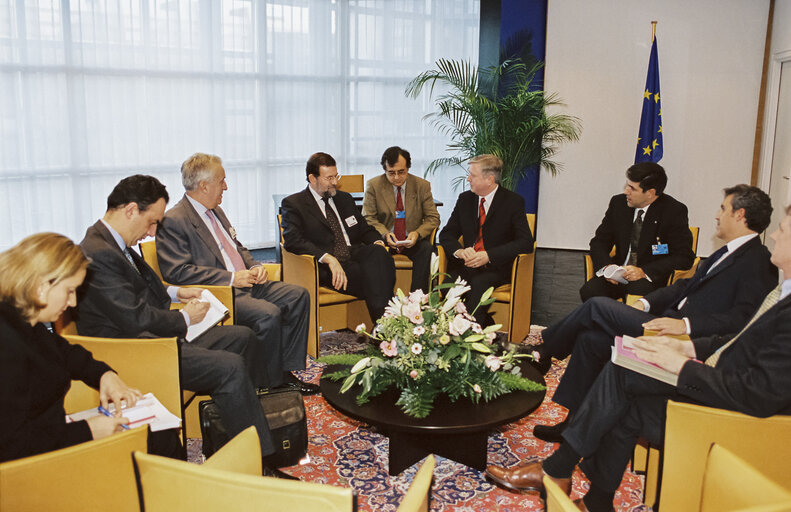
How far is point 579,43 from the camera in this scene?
7.82 meters

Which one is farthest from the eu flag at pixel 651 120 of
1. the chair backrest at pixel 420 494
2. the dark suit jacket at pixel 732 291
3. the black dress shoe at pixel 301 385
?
the chair backrest at pixel 420 494

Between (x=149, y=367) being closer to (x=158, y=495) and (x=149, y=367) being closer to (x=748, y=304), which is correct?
(x=158, y=495)

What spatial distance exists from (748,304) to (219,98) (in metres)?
5.93

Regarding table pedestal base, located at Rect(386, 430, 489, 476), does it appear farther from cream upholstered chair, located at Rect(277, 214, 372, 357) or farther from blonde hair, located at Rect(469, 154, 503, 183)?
blonde hair, located at Rect(469, 154, 503, 183)

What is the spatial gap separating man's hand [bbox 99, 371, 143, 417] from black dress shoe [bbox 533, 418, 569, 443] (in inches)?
82.3

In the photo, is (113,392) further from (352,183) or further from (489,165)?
(352,183)

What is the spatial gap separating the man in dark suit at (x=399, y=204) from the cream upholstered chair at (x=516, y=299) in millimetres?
767

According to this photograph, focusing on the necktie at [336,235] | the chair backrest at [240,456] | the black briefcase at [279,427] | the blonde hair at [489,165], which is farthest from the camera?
the necktie at [336,235]

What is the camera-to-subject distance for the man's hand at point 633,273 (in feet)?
14.5

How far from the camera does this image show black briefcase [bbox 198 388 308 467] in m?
3.16

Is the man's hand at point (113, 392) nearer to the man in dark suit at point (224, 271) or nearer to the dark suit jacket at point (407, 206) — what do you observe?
the man in dark suit at point (224, 271)

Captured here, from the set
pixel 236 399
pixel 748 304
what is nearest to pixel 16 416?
pixel 236 399

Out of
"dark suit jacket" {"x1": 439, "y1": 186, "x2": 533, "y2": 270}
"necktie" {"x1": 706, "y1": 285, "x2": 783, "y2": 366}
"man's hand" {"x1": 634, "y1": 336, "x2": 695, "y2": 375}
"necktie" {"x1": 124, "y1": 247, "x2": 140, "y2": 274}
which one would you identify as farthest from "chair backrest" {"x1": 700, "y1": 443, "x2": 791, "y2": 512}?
"dark suit jacket" {"x1": 439, "y1": 186, "x2": 533, "y2": 270}

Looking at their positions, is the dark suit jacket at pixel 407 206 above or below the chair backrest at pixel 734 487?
above
